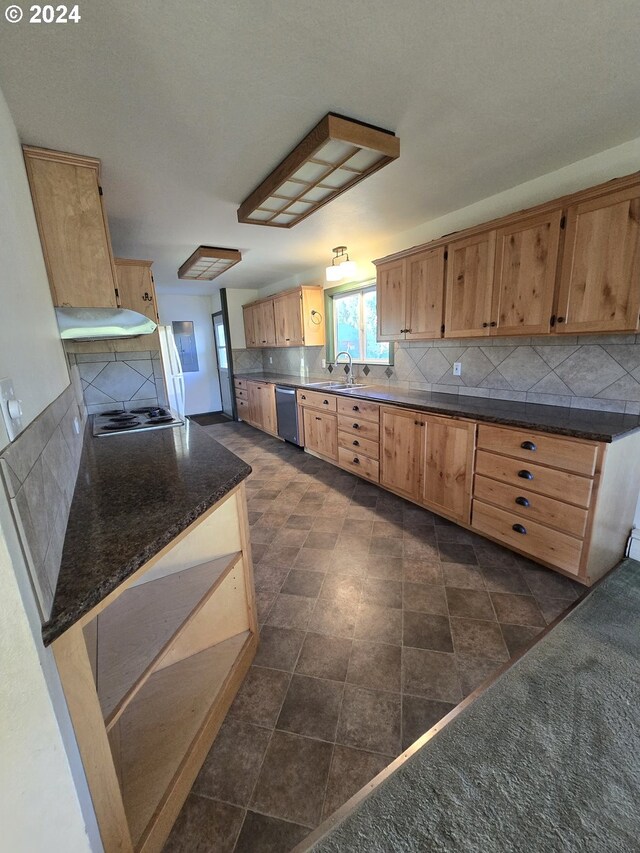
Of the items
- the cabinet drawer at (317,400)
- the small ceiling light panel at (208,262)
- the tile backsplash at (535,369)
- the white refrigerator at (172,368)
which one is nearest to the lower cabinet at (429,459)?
the tile backsplash at (535,369)

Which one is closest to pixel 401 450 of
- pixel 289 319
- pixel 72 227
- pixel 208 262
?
pixel 72 227

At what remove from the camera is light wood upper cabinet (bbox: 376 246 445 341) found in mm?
2674

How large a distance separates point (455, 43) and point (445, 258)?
1.42 meters

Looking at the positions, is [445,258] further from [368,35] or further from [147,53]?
[147,53]

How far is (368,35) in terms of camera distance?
119cm

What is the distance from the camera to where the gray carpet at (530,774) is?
97 cm

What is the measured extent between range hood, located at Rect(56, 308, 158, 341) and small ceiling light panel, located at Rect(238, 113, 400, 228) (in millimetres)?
1144

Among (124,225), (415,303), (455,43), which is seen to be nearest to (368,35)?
(455,43)

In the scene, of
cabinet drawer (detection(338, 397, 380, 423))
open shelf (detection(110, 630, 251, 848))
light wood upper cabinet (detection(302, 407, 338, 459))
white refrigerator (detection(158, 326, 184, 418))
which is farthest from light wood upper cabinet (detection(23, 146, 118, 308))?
Answer: white refrigerator (detection(158, 326, 184, 418))

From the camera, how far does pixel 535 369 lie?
2445mm

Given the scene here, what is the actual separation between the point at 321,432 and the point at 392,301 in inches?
64.6

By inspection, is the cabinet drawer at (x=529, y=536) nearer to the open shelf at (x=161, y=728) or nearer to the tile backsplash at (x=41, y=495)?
the open shelf at (x=161, y=728)

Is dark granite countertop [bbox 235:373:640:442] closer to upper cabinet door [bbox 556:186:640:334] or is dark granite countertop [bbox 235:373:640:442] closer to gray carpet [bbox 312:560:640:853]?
upper cabinet door [bbox 556:186:640:334]

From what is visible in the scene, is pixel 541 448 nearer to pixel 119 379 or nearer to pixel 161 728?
pixel 161 728
